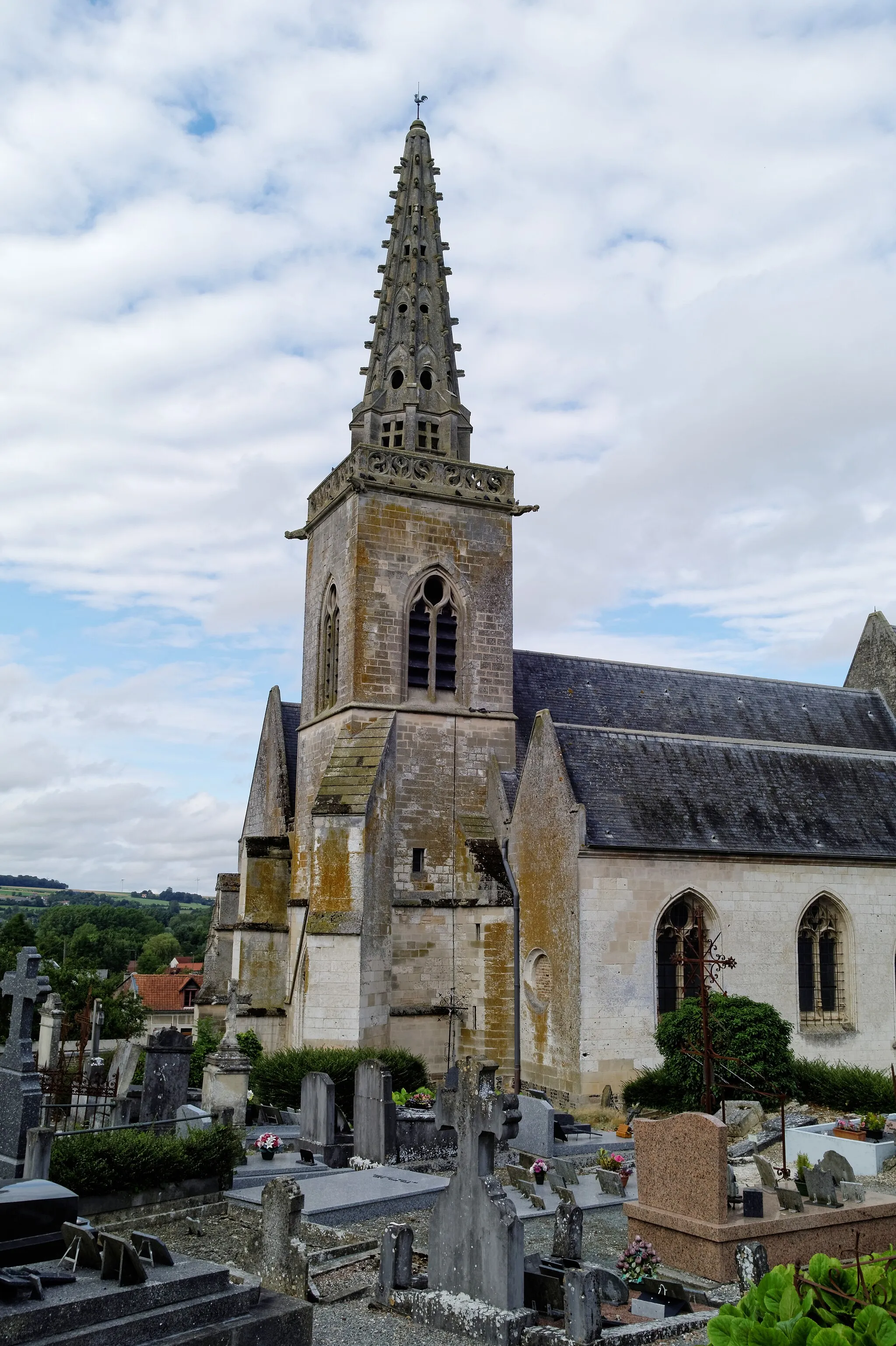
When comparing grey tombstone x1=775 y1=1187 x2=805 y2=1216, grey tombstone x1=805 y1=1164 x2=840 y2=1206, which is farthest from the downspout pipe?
grey tombstone x1=775 y1=1187 x2=805 y2=1216

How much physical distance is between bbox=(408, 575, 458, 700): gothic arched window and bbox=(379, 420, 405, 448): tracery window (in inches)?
138

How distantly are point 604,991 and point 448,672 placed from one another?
25.6 ft

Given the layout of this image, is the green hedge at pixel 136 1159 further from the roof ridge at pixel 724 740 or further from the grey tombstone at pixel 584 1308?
the roof ridge at pixel 724 740

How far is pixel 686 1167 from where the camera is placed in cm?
989

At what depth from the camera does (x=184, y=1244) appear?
10500mm

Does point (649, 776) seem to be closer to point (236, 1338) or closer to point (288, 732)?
point (288, 732)

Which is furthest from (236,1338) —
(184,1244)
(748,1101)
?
(748,1101)

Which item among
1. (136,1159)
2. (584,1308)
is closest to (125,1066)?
(136,1159)

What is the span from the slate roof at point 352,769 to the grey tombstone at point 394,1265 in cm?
1208

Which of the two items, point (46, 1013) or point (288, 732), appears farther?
point (288, 732)

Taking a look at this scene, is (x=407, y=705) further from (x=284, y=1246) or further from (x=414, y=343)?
(x=284, y=1246)

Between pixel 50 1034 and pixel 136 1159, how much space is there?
331 inches

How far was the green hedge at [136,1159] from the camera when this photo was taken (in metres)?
11.0

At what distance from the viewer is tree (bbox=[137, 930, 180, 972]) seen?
3588 inches
